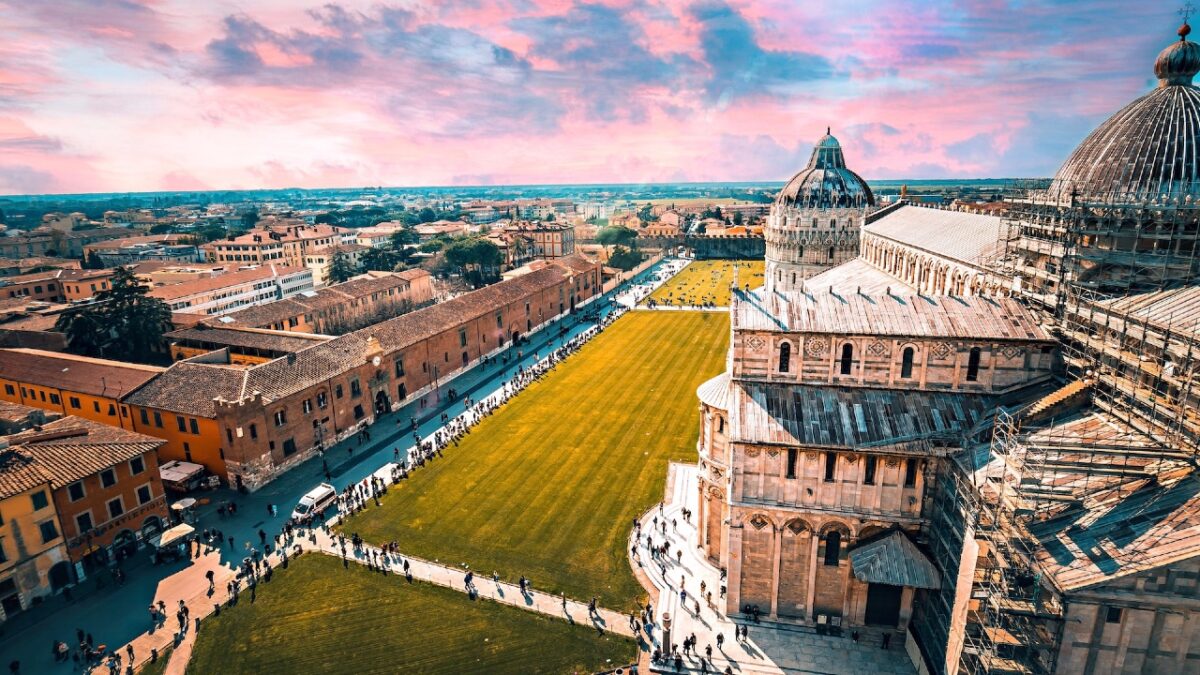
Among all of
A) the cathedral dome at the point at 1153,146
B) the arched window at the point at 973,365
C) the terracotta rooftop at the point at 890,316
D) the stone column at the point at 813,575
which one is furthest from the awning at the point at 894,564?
the cathedral dome at the point at 1153,146

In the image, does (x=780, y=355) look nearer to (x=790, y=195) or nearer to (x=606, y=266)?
(x=790, y=195)

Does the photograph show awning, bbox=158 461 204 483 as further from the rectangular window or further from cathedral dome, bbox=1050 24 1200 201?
cathedral dome, bbox=1050 24 1200 201

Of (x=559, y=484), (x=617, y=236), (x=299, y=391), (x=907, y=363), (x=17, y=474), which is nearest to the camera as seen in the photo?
(x=907, y=363)

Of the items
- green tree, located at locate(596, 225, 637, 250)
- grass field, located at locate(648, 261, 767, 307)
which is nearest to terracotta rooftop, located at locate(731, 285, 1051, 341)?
grass field, located at locate(648, 261, 767, 307)

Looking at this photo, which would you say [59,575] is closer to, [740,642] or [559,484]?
[559,484]

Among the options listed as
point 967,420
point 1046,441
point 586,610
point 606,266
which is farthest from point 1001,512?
point 606,266

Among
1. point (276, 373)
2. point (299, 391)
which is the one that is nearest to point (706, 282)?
point (299, 391)

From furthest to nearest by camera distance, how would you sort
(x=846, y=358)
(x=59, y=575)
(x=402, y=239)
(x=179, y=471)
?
1. (x=402, y=239)
2. (x=179, y=471)
3. (x=59, y=575)
4. (x=846, y=358)
